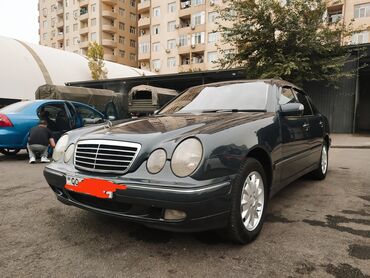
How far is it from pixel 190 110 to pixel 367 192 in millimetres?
2703

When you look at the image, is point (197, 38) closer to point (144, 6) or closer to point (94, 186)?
point (144, 6)

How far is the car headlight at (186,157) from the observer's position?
2.01m

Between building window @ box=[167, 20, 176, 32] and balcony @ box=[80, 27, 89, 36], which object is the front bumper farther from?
balcony @ box=[80, 27, 89, 36]

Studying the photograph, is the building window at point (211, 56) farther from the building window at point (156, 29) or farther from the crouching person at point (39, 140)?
the crouching person at point (39, 140)

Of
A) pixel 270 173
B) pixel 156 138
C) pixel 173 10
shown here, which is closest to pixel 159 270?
pixel 156 138

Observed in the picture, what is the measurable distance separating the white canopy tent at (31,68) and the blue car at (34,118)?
20.7 metres

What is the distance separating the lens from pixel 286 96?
3.59 metres

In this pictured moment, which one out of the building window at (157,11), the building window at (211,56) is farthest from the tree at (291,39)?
the building window at (157,11)

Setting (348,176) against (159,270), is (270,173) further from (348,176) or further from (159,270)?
(348,176)

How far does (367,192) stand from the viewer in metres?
3.99

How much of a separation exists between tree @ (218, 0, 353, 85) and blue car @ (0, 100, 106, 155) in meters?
7.78

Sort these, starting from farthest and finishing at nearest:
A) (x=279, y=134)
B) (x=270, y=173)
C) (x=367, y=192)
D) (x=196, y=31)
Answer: (x=196, y=31)
(x=367, y=192)
(x=279, y=134)
(x=270, y=173)

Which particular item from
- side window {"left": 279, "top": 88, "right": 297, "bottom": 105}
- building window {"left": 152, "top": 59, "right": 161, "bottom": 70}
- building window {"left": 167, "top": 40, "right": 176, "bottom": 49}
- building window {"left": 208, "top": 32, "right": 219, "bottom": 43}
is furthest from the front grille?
building window {"left": 152, "top": 59, "right": 161, "bottom": 70}

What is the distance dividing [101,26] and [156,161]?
52.7 meters
